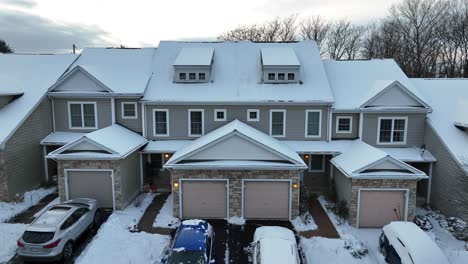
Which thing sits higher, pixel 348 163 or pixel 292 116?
pixel 292 116

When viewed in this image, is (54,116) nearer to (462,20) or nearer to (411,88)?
(411,88)

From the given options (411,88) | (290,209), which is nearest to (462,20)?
(411,88)

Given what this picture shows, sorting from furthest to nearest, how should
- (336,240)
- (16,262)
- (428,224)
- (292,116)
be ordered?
(292,116) < (428,224) < (336,240) < (16,262)

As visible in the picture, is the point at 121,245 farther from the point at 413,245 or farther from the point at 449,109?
the point at 449,109

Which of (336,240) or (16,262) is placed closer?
(16,262)

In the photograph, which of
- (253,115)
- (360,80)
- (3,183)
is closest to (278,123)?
(253,115)

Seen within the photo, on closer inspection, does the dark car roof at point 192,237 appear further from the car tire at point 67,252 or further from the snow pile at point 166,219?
the car tire at point 67,252

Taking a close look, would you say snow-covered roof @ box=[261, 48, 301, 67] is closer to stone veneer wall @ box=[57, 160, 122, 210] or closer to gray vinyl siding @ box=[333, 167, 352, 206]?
gray vinyl siding @ box=[333, 167, 352, 206]
